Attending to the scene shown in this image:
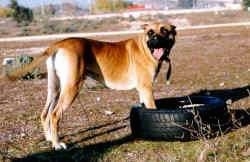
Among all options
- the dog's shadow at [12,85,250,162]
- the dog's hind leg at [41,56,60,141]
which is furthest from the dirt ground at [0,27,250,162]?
the dog's hind leg at [41,56,60,141]

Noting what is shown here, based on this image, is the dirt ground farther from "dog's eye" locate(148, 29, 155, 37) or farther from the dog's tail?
"dog's eye" locate(148, 29, 155, 37)

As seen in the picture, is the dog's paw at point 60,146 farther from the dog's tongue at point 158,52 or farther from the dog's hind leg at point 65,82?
the dog's tongue at point 158,52

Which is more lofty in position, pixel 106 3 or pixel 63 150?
pixel 63 150

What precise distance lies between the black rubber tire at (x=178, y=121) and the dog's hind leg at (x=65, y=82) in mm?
937

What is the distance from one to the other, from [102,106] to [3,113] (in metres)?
1.82

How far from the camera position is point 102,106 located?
12.2 m

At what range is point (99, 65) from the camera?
9.58m

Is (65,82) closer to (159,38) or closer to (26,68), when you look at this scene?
(26,68)

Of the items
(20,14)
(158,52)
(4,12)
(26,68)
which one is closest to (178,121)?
(158,52)

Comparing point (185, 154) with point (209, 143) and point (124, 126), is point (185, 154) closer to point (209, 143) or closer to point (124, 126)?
point (209, 143)

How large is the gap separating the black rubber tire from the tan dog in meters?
0.41

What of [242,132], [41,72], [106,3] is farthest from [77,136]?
[106,3]

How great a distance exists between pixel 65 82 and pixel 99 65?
0.80 meters

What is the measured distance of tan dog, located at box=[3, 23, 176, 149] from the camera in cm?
894
